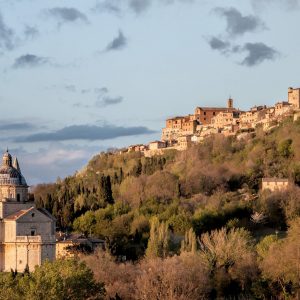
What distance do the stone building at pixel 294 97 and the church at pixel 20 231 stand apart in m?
48.4

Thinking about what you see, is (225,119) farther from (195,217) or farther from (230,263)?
(230,263)

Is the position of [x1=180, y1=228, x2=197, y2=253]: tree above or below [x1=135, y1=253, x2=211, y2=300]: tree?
above

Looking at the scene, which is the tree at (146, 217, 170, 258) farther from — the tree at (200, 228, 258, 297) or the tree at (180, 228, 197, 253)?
the tree at (200, 228, 258, 297)

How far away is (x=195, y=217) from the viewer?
230 ft

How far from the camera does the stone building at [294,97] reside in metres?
101

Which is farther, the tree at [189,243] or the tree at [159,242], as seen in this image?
the tree at [189,243]

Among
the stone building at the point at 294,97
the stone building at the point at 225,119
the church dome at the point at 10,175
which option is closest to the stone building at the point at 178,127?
the stone building at the point at 225,119

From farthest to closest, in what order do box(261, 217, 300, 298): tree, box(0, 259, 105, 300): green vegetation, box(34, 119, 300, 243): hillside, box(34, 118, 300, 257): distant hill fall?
box(34, 119, 300, 243): hillside → box(34, 118, 300, 257): distant hill → box(261, 217, 300, 298): tree → box(0, 259, 105, 300): green vegetation

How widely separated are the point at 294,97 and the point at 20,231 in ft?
170

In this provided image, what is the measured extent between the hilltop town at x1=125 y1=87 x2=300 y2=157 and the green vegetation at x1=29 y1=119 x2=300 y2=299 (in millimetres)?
2572

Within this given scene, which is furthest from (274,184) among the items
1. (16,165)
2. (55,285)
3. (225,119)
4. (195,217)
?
(55,285)

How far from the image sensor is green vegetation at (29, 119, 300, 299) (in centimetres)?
4834

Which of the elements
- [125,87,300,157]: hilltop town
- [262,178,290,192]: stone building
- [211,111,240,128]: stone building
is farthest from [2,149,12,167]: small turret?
[211,111,240,128]: stone building

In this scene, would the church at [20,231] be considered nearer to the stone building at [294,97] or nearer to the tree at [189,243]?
the tree at [189,243]
